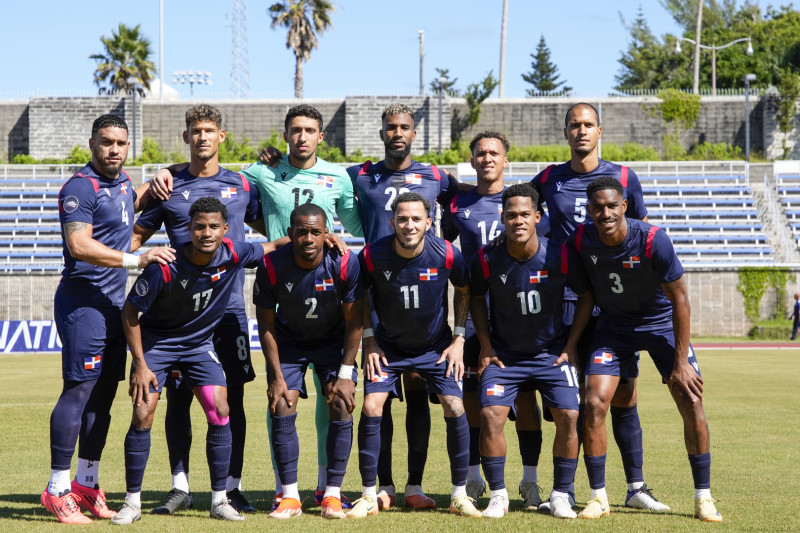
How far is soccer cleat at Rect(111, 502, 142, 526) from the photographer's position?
18.9 feet

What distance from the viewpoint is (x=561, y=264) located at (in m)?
6.25

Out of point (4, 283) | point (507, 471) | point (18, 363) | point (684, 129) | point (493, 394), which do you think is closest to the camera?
point (493, 394)

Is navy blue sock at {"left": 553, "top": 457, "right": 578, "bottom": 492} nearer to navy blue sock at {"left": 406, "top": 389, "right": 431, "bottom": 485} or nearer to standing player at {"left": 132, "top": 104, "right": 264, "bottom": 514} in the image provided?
navy blue sock at {"left": 406, "top": 389, "right": 431, "bottom": 485}

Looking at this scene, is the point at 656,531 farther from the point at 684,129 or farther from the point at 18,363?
the point at 684,129

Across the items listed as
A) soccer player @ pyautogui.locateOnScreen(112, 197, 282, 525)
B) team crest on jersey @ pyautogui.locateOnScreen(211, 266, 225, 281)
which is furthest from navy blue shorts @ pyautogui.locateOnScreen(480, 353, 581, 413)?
team crest on jersey @ pyautogui.locateOnScreen(211, 266, 225, 281)

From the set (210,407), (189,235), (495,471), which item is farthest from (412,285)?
(189,235)

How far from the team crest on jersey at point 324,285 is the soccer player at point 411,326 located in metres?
0.26

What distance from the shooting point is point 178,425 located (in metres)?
6.48

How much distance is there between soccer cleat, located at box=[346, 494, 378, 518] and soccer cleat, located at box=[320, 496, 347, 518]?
0.06 metres

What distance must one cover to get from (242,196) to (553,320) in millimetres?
2540

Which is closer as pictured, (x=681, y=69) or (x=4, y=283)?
(x=4, y=283)

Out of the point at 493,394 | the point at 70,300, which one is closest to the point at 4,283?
the point at 70,300

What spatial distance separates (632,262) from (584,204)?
75 centimetres

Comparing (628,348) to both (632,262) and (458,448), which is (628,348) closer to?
(632,262)
